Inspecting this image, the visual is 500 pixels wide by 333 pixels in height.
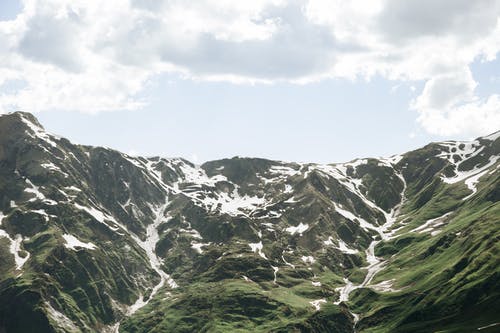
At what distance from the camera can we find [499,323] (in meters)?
189

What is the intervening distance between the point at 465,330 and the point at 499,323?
13.4 meters

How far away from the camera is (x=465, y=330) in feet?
648
